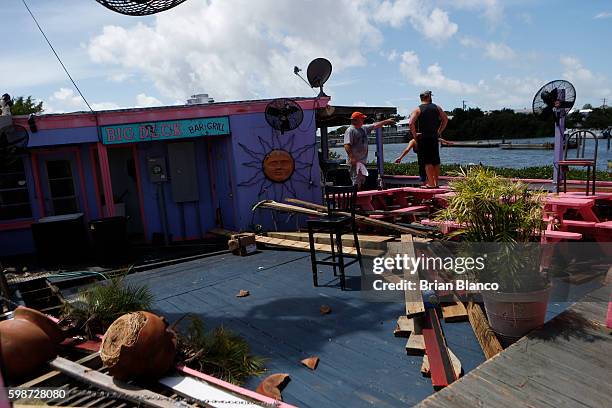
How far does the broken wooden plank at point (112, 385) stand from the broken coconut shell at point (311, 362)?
3.67 feet

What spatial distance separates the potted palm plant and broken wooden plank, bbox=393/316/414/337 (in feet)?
2.31

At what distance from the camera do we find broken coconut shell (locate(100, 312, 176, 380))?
322cm

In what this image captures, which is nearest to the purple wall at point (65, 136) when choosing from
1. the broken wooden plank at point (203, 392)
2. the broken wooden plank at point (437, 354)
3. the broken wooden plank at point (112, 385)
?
the broken wooden plank at point (112, 385)

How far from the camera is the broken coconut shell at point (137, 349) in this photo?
3217mm

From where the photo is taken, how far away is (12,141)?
831 centimetres

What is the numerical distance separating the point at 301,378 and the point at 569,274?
3.71 meters

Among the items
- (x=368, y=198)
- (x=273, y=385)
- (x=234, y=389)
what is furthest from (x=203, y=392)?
(x=368, y=198)

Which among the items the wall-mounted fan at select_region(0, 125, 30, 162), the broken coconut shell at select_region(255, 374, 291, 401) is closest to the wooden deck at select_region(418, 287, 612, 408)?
the broken coconut shell at select_region(255, 374, 291, 401)

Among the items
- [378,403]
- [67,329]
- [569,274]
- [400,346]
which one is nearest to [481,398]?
[378,403]

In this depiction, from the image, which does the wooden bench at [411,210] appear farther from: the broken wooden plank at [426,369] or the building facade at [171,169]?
the broken wooden plank at [426,369]

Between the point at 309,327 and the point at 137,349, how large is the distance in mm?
1813

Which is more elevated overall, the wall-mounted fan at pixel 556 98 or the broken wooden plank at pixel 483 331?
the wall-mounted fan at pixel 556 98

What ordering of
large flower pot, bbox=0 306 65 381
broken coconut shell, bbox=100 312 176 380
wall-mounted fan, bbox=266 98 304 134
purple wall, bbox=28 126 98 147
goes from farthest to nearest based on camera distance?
wall-mounted fan, bbox=266 98 304 134, purple wall, bbox=28 126 98 147, large flower pot, bbox=0 306 65 381, broken coconut shell, bbox=100 312 176 380

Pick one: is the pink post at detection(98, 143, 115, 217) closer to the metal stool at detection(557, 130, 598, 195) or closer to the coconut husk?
the coconut husk
